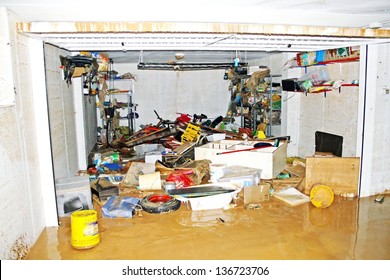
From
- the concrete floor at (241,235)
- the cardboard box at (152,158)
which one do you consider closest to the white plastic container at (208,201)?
the concrete floor at (241,235)

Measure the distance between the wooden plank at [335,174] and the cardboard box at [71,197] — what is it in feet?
10.2

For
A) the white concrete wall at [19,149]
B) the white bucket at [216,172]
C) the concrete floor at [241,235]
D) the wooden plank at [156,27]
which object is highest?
the wooden plank at [156,27]

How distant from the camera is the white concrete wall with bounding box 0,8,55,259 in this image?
2.75 metres

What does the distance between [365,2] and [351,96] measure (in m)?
3.01

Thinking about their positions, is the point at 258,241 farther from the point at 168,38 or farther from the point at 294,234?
the point at 168,38

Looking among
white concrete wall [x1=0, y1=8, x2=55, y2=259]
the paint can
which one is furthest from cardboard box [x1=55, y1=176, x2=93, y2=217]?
the paint can

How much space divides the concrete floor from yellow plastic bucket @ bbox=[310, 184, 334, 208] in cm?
8

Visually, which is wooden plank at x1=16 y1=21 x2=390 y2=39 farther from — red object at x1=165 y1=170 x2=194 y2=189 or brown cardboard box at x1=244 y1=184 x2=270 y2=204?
red object at x1=165 y1=170 x2=194 y2=189

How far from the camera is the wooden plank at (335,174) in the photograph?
185 inches

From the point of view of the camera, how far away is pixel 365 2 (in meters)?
2.71

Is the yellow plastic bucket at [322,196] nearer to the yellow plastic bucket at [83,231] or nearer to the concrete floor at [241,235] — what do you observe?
the concrete floor at [241,235]

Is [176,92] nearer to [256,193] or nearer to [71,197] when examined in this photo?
[256,193]

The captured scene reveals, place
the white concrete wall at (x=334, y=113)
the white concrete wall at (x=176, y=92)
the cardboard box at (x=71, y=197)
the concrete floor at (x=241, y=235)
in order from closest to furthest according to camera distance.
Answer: the concrete floor at (x=241, y=235) → the cardboard box at (x=71, y=197) → the white concrete wall at (x=334, y=113) → the white concrete wall at (x=176, y=92)

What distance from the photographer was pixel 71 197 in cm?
409
